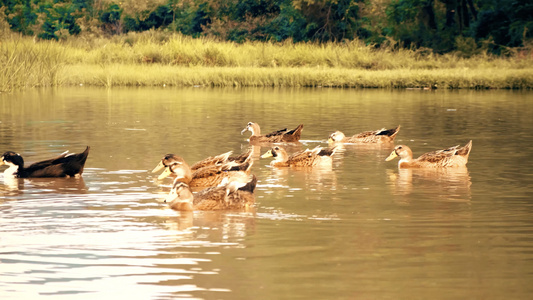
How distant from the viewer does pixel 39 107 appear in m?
27.1

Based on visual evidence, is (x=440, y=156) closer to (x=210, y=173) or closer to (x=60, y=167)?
(x=210, y=173)

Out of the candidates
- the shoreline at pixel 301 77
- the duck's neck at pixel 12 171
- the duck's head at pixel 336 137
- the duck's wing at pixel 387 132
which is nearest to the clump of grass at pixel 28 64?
the shoreline at pixel 301 77

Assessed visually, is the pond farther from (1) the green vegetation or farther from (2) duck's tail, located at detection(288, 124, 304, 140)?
(1) the green vegetation

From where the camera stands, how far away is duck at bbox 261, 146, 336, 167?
14.6m

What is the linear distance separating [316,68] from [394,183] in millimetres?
29121

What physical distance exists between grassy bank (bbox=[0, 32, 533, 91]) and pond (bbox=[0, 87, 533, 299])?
16397 mm

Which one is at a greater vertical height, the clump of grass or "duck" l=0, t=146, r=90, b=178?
the clump of grass

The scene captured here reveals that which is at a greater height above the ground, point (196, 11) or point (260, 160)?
point (196, 11)

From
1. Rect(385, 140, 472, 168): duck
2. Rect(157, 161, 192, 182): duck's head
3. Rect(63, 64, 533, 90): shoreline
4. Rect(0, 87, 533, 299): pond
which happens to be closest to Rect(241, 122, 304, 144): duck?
Rect(0, 87, 533, 299): pond

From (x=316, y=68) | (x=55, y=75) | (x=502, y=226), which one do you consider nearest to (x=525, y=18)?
(x=316, y=68)

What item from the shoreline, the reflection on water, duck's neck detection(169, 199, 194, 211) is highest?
the shoreline

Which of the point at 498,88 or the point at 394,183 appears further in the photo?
the point at 498,88

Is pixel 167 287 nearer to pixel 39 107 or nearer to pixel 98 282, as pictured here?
pixel 98 282

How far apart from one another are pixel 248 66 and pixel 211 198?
3376 cm
